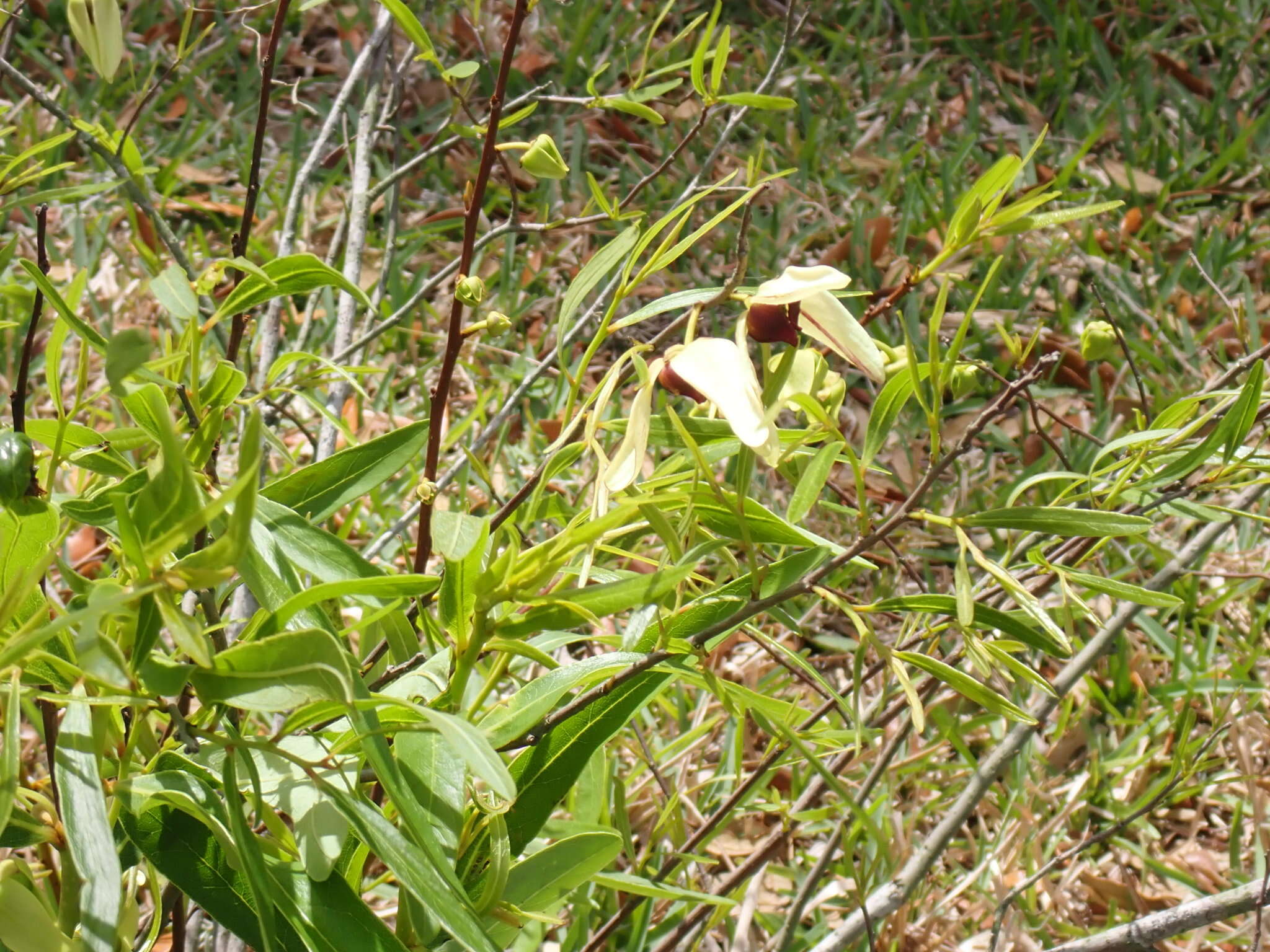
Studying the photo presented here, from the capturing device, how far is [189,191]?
7.29 feet

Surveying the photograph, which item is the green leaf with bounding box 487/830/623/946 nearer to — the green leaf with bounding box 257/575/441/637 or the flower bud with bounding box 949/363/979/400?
the green leaf with bounding box 257/575/441/637

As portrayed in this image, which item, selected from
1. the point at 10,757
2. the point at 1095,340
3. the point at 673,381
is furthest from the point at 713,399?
the point at 1095,340

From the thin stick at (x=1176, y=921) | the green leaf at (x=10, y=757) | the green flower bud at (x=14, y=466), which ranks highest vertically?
the green flower bud at (x=14, y=466)

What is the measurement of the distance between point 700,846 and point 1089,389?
135 cm

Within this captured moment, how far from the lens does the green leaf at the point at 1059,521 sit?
49cm

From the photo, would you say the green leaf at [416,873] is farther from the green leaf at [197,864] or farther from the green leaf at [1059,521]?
the green leaf at [1059,521]

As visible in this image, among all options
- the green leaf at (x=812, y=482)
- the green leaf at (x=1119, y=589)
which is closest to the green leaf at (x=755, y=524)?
the green leaf at (x=812, y=482)

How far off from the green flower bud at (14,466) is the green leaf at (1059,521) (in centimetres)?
38

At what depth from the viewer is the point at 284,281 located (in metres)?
0.62

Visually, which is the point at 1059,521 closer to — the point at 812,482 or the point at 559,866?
the point at 812,482

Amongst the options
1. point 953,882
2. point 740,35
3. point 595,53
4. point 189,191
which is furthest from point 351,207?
point 740,35

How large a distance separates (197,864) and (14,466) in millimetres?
182

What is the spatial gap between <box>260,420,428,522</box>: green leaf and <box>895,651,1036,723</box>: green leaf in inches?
11.1

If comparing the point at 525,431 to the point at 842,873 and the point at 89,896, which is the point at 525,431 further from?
the point at 89,896
